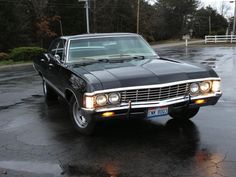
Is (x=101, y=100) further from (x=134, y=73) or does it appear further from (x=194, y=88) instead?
(x=194, y=88)

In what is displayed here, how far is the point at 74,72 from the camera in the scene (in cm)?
586

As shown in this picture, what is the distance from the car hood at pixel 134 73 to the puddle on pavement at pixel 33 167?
1.18 m

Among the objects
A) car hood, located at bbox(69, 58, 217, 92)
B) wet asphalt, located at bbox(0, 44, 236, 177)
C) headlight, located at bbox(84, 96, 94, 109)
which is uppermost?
car hood, located at bbox(69, 58, 217, 92)

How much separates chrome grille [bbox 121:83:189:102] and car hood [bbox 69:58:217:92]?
11cm

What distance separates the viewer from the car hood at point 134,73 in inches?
206

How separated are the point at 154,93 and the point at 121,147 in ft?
3.03

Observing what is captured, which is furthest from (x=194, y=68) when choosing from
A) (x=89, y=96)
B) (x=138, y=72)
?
(x=89, y=96)

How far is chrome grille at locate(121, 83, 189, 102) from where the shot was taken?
5.27 meters

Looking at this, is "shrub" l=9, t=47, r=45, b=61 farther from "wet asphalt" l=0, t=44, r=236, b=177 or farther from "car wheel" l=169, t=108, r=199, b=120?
"car wheel" l=169, t=108, r=199, b=120

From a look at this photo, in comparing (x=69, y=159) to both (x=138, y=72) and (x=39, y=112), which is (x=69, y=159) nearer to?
(x=138, y=72)

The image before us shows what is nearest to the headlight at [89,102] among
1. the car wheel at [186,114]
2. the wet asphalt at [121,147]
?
the wet asphalt at [121,147]

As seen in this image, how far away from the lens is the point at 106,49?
6.95 metres

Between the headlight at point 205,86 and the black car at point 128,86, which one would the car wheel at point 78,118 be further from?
Answer: the headlight at point 205,86

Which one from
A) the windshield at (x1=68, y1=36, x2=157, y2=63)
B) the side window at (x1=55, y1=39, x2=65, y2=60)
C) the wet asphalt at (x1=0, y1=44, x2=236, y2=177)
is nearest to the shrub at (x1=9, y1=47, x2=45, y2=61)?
the side window at (x1=55, y1=39, x2=65, y2=60)
